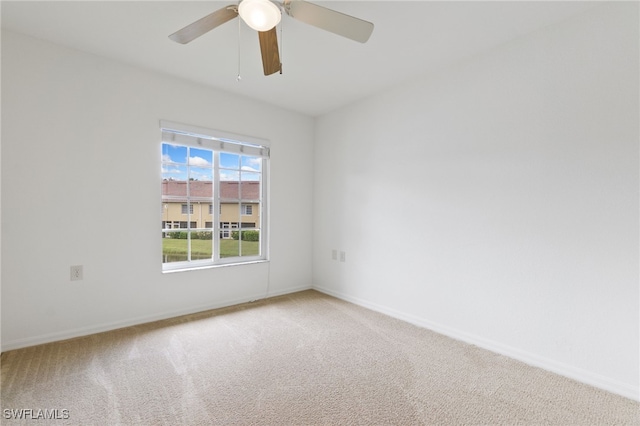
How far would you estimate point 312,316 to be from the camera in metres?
3.04

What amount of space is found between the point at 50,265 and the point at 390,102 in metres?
3.36

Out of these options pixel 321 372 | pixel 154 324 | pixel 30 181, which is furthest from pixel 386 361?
pixel 30 181

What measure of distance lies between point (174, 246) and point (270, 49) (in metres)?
2.22

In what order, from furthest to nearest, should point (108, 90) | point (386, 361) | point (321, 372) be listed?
point (108, 90)
point (386, 361)
point (321, 372)

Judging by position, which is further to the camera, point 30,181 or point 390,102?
point 390,102

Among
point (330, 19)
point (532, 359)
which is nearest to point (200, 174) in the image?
point (330, 19)

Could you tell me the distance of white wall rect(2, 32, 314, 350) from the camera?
2.23 meters

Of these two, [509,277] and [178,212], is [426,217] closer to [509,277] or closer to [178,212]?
[509,277]

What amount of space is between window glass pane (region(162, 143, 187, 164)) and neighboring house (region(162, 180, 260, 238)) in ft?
0.73

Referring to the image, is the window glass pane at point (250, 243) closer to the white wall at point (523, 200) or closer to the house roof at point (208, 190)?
the house roof at point (208, 190)

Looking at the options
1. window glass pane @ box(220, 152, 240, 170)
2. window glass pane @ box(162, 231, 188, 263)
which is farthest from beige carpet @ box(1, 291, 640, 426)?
window glass pane @ box(220, 152, 240, 170)

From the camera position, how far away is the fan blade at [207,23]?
1.60 meters

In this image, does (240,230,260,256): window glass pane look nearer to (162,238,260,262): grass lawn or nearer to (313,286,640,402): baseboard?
(162,238,260,262): grass lawn

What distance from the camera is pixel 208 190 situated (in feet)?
10.9
